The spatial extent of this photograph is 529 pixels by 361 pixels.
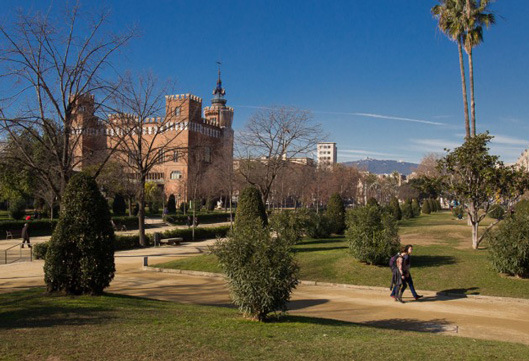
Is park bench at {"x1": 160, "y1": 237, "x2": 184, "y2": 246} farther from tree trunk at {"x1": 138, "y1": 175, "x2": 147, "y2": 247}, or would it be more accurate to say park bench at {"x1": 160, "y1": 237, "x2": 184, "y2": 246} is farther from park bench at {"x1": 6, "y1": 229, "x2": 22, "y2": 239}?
park bench at {"x1": 6, "y1": 229, "x2": 22, "y2": 239}

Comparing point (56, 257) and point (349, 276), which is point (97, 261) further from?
point (349, 276)

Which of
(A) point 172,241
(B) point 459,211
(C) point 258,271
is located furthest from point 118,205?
(C) point 258,271

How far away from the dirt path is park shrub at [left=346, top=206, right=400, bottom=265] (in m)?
2.05

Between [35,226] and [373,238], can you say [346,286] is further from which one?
[35,226]

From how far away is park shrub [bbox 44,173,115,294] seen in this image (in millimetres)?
10656

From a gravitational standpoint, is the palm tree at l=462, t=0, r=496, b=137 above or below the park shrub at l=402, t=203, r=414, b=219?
above

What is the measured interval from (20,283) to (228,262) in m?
8.80

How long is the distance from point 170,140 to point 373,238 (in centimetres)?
1418

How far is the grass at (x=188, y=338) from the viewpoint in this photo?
21.4 ft

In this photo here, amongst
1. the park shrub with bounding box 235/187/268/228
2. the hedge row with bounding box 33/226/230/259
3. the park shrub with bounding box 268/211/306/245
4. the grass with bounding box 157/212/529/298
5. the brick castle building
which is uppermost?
the brick castle building

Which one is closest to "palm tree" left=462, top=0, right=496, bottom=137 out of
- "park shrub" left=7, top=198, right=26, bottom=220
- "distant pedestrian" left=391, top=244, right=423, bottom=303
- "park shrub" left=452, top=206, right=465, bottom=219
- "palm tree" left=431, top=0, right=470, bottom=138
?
"palm tree" left=431, top=0, right=470, bottom=138

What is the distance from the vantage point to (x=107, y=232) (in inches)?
438

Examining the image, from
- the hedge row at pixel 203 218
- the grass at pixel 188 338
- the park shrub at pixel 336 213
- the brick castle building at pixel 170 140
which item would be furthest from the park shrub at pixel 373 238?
the hedge row at pixel 203 218

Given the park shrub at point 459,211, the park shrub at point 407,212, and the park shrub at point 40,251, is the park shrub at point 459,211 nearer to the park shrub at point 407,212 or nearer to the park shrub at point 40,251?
the park shrub at point 407,212
